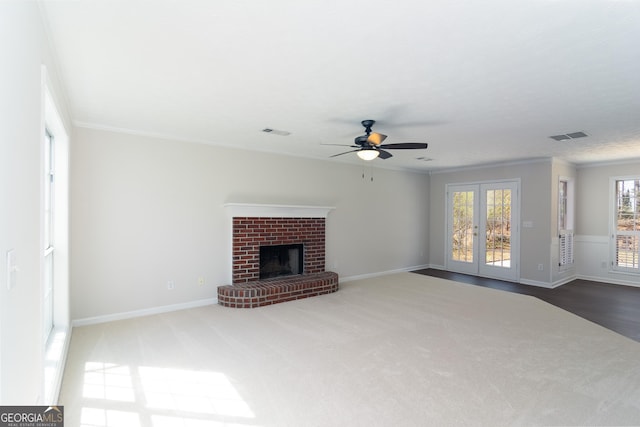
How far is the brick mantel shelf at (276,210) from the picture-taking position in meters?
5.10

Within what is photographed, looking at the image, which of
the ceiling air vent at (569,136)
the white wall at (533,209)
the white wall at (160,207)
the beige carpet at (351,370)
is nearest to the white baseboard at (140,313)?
the white wall at (160,207)

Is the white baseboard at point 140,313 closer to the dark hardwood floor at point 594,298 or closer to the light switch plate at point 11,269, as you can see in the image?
the light switch plate at point 11,269

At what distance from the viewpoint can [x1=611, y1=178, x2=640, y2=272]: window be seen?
21.2 ft

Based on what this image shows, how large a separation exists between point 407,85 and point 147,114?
2.79 m

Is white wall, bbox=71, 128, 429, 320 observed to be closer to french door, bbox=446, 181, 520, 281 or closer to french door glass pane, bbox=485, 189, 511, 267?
french door, bbox=446, 181, 520, 281

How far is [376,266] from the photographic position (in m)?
7.17

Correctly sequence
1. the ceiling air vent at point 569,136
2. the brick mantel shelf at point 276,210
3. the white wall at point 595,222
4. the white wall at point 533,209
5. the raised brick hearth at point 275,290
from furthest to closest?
the white wall at point 595,222
the white wall at point 533,209
the brick mantel shelf at point 276,210
the raised brick hearth at point 275,290
the ceiling air vent at point 569,136

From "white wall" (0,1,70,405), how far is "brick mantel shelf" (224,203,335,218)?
330cm

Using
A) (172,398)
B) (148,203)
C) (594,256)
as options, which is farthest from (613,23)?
(594,256)

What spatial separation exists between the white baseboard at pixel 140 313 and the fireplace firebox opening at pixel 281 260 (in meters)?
1.00

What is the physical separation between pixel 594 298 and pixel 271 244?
17.6ft

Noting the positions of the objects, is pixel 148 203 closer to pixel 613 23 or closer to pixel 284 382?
pixel 284 382

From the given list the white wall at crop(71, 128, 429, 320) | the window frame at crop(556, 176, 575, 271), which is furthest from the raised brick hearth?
the window frame at crop(556, 176, 575, 271)

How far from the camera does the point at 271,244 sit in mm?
5539
